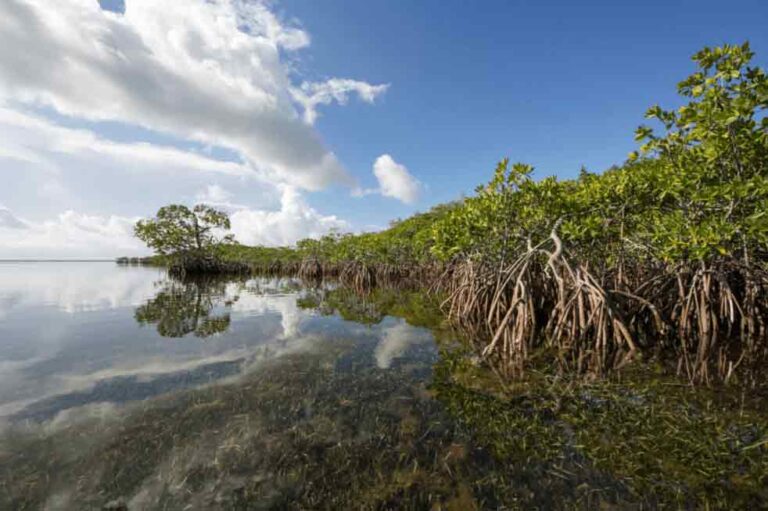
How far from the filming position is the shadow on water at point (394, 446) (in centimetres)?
268

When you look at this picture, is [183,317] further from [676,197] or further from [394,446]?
[676,197]

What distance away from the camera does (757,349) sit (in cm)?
694

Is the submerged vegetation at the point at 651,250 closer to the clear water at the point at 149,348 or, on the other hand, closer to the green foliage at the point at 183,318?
the clear water at the point at 149,348

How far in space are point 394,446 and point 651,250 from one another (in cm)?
927

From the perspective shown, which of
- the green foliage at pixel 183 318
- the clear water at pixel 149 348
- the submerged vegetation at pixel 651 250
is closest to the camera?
the clear water at pixel 149 348

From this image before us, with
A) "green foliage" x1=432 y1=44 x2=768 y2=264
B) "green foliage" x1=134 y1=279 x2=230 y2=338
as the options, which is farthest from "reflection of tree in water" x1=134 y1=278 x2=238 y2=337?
"green foliage" x1=432 y1=44 x2=768 y2=264

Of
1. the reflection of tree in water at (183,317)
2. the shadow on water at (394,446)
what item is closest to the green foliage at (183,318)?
the reflection of tree in water at (183,317)

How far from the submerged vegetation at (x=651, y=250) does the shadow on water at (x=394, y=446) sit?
141cm

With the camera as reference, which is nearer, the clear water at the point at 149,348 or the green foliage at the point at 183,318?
the clear water at the point at 149,348

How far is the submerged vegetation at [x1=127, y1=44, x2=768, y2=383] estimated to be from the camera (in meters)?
5.68

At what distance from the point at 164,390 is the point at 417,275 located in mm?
22856

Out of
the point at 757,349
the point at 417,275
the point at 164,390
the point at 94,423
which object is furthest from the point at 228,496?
the point at 417,275

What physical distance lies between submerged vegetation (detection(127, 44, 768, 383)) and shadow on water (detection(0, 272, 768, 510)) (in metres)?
1.41

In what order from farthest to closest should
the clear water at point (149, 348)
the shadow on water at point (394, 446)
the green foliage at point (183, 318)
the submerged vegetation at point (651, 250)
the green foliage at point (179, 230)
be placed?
the green foliage at point (179, 230) < the green foliage at point (183, 318) < the submerged vegetation at point (651, 250) < the clear water at point (149, 348) < the shadow on water at point (394, 446)
